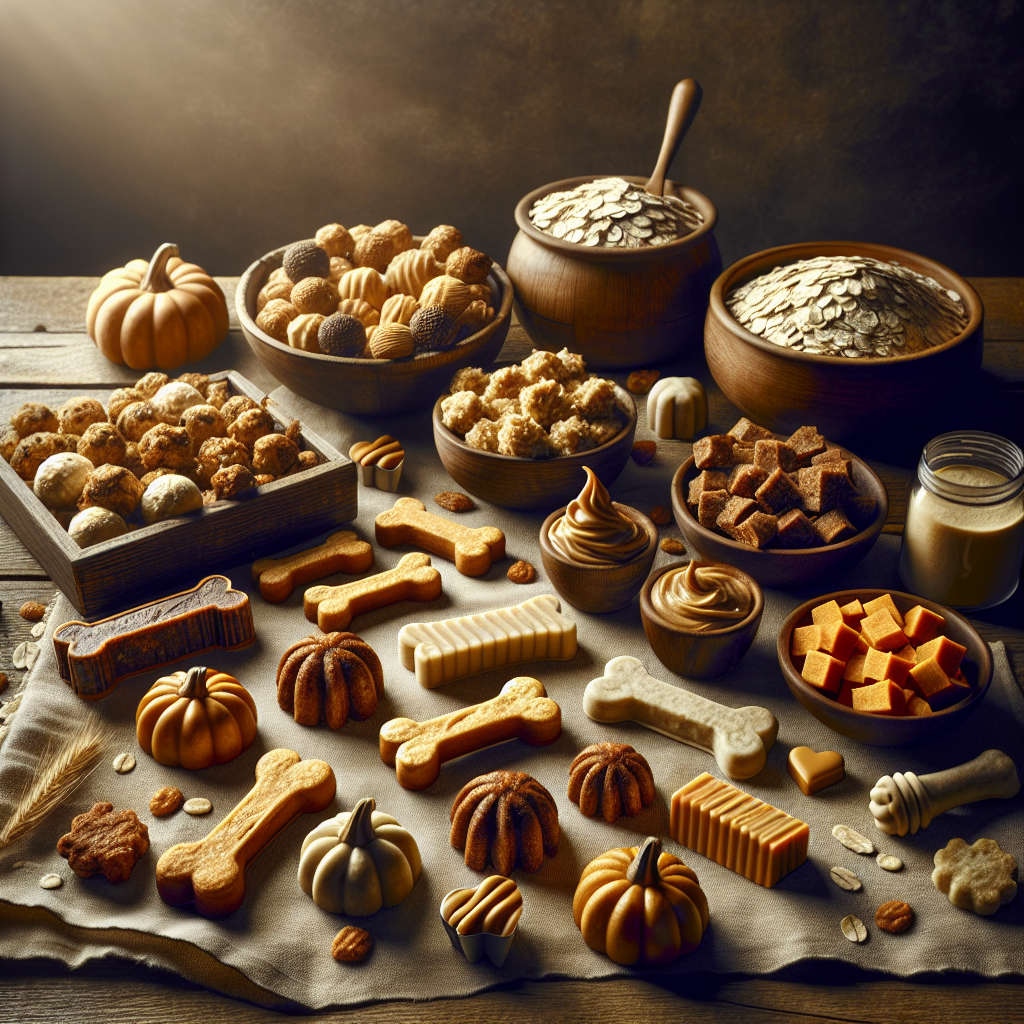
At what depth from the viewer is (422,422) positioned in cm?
251

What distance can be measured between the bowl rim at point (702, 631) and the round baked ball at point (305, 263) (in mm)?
1208

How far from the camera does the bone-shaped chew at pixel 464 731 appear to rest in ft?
5.31

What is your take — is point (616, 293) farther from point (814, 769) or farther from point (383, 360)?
point (814, 769)

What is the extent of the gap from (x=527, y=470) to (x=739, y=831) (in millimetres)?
865

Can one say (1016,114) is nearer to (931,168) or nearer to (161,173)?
(931,168)

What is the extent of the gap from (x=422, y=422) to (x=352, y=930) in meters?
1.36

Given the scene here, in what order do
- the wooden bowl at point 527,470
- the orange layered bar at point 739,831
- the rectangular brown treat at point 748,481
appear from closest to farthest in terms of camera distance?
1. the orange layered bar at point 739,831
2. the rectangular brown treat at point 748,481
3. the wooden bowl at point 527,470

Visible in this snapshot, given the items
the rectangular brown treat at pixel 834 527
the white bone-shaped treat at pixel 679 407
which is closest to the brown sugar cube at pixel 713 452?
the rectangular brown treat at pixel 834 527

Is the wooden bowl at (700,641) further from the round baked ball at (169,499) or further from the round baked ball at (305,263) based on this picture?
the round baked ball at (305,263)

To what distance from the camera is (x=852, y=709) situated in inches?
63.4

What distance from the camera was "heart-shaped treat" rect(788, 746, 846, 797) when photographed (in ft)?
5.26

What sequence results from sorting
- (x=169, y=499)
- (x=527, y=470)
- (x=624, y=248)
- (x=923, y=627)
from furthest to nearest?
(x=624, y=248), (x=527, y=470), (x=169, y=499), (x=923, y=627)

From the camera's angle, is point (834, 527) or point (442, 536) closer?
point (834, 527)

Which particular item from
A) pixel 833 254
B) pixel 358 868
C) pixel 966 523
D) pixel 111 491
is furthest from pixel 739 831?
pixel 833 254
